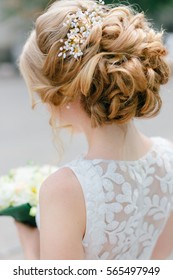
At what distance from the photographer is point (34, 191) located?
214 cm

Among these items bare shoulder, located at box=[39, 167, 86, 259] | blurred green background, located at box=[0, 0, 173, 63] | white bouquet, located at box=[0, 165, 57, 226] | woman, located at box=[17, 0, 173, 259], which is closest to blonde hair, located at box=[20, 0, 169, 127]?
woman, located at box=[17, 0, 173, 259]

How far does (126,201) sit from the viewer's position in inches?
71.8

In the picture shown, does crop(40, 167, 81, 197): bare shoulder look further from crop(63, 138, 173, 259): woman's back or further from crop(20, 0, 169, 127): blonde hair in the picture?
crop(20, 0, 169, 127): blonde hair

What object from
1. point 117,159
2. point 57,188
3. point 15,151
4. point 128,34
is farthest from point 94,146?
point 15,151

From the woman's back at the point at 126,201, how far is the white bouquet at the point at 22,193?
0.30 meters

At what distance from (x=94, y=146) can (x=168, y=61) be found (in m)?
0.41

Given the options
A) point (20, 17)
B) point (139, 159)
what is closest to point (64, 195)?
point (139, 159)

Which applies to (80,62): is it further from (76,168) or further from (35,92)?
(76,168)

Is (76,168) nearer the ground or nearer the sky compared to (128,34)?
nearer the ground

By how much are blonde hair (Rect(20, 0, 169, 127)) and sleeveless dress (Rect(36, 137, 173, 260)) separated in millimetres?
170

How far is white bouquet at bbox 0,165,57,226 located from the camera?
6.60ft

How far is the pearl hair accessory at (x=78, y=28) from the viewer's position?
67.4 inches

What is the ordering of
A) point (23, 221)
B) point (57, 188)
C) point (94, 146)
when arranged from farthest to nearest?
point (23, 221)
point (94, 146)
point (57, 188)
